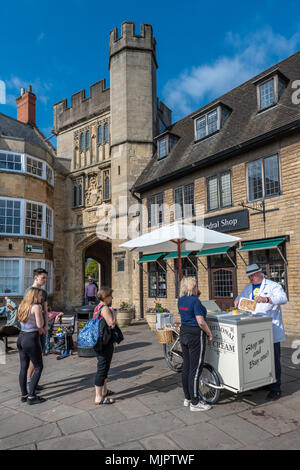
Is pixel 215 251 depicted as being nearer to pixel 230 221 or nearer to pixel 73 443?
pixel 230 221

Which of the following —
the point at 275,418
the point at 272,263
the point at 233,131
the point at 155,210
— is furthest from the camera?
the point at 155,210

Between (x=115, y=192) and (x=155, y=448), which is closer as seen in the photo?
(x=155, y=448)

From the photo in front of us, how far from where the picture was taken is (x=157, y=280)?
611 inches

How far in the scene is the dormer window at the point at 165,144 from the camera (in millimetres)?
16891

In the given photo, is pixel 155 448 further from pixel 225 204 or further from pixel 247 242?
pixel 225 204

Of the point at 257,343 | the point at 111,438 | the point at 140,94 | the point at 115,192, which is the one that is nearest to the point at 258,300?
the point at 257,343

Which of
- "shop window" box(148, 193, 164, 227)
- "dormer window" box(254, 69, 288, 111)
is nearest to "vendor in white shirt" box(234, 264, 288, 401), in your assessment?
"dormer window" box(254, 69, 288, 111)

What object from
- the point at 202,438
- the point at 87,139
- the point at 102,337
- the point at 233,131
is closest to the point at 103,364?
the point at 102,337

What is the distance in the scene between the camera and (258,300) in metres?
4.67

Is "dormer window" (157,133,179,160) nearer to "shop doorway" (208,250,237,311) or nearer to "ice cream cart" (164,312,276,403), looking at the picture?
"shop doorway" (208,250,237,311)

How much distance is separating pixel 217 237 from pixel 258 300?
119 inches

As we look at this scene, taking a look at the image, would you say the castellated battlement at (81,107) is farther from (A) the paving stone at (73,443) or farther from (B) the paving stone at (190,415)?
(A) the paving stone at (73,443)

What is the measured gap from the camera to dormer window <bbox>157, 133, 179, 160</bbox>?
16891 millimetres

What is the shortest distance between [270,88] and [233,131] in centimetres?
199
